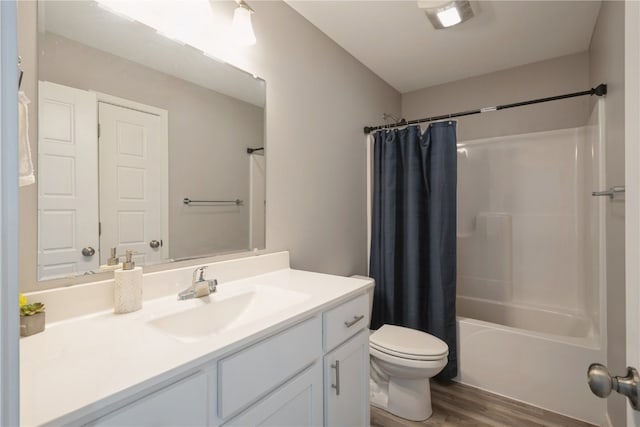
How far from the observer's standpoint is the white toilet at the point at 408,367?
5.35 feet

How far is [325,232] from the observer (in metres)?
2.06

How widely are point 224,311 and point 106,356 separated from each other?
0.49 meters

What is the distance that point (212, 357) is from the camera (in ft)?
2.29

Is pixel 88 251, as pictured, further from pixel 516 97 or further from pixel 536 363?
pixel 516 97

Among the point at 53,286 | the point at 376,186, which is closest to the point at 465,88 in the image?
the point at 376,186

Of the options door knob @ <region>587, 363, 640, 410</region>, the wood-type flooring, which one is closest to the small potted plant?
door knob @ <region>587, 363, 640, 410</region>

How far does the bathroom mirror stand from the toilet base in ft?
3.86

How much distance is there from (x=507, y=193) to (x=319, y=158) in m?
1.73

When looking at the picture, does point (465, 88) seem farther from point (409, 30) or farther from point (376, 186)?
point (376, 186)

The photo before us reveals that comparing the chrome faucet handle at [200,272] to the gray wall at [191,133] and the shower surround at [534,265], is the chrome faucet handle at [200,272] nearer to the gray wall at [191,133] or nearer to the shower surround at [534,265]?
the gray wall at [191,133]

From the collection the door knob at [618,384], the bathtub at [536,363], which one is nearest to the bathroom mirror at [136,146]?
the door knob at [618,384]

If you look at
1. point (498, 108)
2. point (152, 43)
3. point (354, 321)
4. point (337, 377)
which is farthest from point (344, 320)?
point (498, 108)

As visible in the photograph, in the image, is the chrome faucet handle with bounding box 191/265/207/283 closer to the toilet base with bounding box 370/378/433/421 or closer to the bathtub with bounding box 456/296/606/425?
the toilet base with bounding box 370/378/433/421

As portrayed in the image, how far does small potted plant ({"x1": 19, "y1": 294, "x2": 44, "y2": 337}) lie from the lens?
0.77 meters
